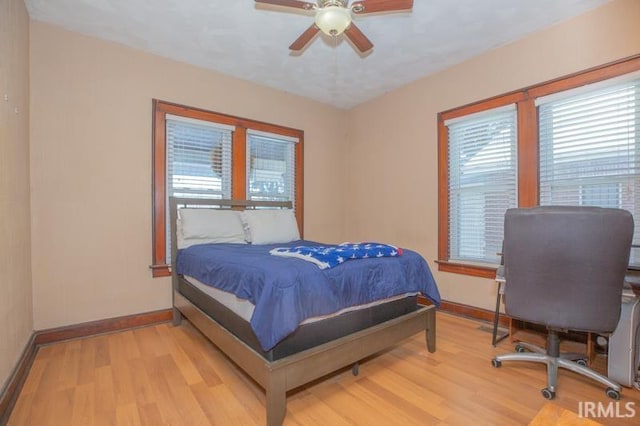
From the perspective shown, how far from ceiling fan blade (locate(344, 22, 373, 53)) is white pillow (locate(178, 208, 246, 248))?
2001 millimetres

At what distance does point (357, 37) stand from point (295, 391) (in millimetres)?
2447

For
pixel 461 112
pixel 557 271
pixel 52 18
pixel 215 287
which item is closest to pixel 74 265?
pixel 215 287

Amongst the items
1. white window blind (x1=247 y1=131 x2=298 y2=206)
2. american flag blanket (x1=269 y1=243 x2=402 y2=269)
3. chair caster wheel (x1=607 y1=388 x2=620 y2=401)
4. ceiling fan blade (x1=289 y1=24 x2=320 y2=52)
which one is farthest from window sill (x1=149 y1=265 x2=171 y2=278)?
chair caster wheel (x1=607 y1=388 x2=620 y2=401)

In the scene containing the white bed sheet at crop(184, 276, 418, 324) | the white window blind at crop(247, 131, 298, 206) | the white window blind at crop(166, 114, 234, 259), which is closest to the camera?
the white bed sheet at crop(184, 276, 418, 324)

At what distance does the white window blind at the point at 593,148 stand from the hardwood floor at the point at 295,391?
1266mm

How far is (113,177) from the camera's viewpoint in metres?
2.87

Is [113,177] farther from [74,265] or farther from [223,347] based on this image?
[223,347]

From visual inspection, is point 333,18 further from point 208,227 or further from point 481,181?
point 481,181

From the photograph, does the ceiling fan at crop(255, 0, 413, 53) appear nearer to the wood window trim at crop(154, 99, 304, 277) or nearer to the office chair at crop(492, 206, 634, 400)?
the office chair at crop(492, 206, 634, 400)

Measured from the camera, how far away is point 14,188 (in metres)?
2.01

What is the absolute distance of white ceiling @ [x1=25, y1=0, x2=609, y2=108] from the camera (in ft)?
7.83

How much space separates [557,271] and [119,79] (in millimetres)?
3826

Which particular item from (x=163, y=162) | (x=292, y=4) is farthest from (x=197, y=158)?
(x=292, y=4)

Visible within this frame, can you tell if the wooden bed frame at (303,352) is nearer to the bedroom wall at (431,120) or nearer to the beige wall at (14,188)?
the beige wall at (14,188)
